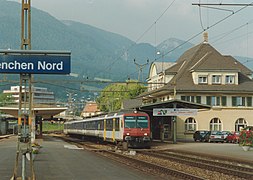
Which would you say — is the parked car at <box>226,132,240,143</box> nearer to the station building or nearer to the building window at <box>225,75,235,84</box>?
the station building

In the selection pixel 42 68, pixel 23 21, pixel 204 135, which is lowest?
pixel 204 135

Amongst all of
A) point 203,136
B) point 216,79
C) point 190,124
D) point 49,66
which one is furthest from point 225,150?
point 216,79

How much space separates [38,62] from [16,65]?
1.80 ft

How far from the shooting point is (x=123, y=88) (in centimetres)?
10694

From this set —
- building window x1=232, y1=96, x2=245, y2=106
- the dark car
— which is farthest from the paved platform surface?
building window x1=232, y1=96, x2=245, y2=106

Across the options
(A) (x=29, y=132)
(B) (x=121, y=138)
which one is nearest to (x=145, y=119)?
(B) (x=121, y=138)

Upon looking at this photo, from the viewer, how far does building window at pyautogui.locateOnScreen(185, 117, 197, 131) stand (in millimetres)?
60938

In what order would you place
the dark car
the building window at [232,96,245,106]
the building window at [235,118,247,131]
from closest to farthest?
the dark car < the building window at [235,118,247,131] < the building window at [232,96,245,106]

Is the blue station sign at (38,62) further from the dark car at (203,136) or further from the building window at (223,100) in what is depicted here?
the building window at (223,100)

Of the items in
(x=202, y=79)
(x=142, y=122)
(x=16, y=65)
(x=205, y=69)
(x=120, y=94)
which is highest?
(x=205, y=69)

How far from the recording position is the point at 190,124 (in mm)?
61156

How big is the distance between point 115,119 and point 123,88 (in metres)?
66.7

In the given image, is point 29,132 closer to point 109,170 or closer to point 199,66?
point 109,170

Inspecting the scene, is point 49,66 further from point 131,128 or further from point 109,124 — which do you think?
point 109,124
